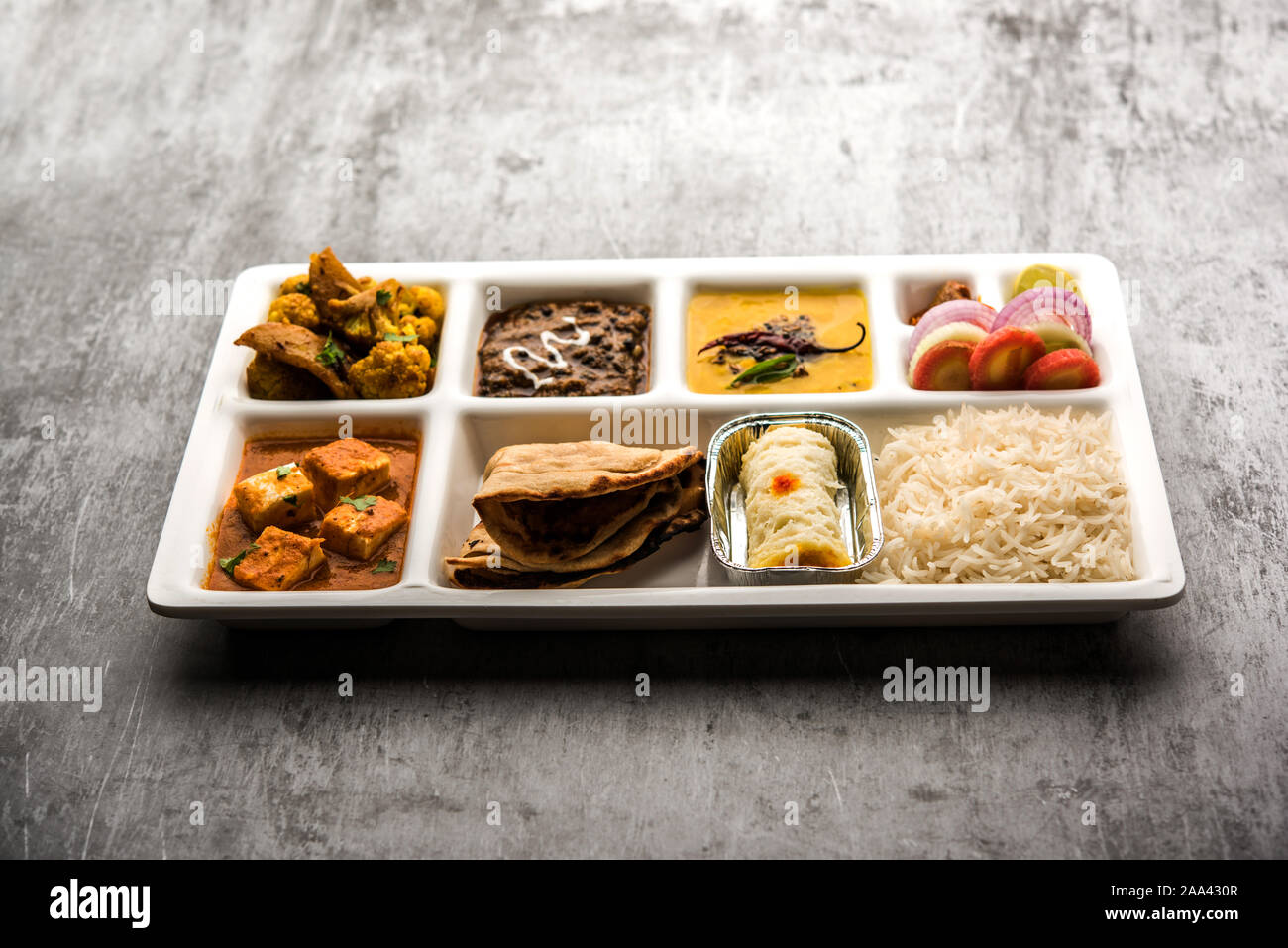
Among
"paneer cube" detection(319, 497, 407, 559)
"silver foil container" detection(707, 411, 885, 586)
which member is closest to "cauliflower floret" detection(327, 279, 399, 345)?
"paneer cube" detection(319, 497, 407, 559)

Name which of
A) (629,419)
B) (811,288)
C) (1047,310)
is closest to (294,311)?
(629,419)

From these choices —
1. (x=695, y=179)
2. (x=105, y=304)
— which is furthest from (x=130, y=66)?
(x=695, y=179)

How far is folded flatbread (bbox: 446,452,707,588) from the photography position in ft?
11.3

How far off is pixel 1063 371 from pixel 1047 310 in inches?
9.6

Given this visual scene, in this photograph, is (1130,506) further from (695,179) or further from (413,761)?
(695,179)

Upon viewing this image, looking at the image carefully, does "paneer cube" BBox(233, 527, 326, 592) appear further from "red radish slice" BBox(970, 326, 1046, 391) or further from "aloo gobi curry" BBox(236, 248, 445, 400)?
"red radish slice" BBox(970, 326, 1046, 391)

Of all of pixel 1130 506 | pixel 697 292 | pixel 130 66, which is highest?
pixel 130 66

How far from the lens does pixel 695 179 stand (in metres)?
5.47

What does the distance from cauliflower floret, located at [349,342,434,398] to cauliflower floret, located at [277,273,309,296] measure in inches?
18.8

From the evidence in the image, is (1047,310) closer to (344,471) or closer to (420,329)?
(420,329)

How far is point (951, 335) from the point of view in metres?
3.90

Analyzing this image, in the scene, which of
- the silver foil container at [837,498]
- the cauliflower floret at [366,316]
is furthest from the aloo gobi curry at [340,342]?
the silver foil container at [837,498]
